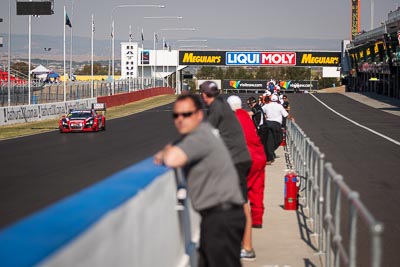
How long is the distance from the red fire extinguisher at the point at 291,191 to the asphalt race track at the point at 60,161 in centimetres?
414

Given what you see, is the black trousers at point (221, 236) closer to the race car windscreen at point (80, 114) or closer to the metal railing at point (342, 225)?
the metal railing at point (342, 225)

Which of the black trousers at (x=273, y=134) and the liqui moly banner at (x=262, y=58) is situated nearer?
the black trousers at (x=273, y=134)

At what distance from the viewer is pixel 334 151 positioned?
25469mm

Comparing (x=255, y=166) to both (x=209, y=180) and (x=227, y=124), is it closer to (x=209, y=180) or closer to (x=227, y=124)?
(x=227, y=124)

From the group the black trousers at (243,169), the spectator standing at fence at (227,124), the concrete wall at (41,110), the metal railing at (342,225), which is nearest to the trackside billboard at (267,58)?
the concrete wall at (41,110)

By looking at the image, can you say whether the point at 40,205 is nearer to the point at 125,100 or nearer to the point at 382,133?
the point at 382,133

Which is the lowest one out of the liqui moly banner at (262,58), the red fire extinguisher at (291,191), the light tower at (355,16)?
the red fire extinguisher at (291,191)

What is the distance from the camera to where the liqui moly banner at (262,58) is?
118 meters

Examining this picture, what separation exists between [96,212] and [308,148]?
28.2 ft

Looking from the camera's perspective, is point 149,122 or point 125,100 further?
point 125,100

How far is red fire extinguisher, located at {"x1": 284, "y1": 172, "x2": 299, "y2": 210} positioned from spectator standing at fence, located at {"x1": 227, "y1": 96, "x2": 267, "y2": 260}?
1675 millimetres

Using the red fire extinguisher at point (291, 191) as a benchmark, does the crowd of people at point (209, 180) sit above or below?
above

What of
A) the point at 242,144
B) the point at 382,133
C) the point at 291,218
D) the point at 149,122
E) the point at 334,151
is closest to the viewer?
the point at 242,144

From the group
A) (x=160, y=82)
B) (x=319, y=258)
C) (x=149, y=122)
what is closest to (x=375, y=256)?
(x=319, y=258)
